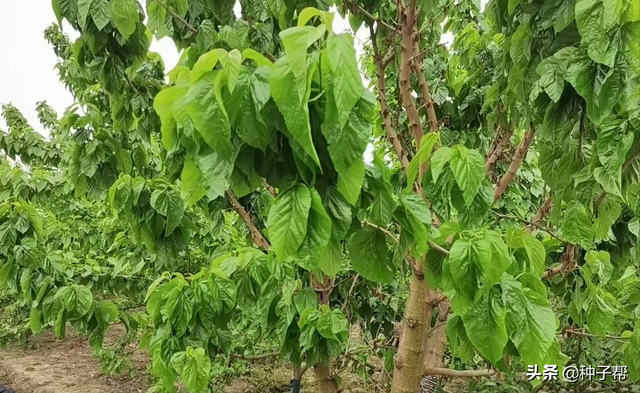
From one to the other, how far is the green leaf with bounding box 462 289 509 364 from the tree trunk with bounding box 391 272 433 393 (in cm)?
106

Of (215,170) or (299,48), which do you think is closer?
(299,48)

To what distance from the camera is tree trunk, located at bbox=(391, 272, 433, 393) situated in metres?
2.20

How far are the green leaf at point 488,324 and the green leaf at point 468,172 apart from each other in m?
0.22

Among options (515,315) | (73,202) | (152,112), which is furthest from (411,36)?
(73,202)

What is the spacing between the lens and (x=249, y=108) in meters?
0.86

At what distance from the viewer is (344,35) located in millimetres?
834

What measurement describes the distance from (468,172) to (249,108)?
571mm

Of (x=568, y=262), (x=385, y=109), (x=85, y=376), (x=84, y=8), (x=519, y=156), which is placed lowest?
(x=85, y=376)

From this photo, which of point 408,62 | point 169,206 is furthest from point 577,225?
point 169,206

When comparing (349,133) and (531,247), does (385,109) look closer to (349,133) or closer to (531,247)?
(531,247)

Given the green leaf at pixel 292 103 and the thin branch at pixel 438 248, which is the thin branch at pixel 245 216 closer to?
the thin branch at pixel 438 248

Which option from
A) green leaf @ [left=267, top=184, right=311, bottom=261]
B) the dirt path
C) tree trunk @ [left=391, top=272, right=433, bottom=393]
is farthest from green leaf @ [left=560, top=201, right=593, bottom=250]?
the dirt path

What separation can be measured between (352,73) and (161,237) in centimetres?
146

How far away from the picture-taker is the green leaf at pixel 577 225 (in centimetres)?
152
